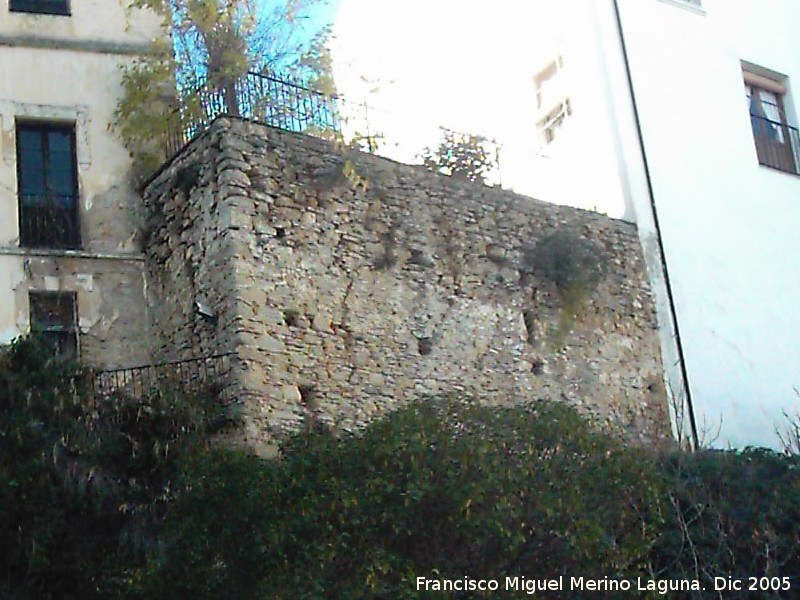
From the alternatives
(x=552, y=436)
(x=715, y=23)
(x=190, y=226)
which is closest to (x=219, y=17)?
(x=190, y=226)

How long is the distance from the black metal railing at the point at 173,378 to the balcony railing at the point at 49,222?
1.65 m

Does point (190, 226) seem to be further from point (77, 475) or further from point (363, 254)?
point (77, 475)

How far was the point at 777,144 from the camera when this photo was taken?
2086 cm

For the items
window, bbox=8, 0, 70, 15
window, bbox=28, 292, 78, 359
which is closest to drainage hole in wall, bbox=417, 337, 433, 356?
window, bbox=28, 292, 78, 359

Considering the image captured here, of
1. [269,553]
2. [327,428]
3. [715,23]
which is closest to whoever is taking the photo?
[269,553]

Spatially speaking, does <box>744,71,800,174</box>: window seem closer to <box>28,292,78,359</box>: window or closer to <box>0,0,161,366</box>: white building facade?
<box>0,0,161,366</box>: white building facade

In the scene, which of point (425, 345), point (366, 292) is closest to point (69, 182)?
point (366, 292)

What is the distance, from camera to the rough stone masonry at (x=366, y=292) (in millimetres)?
14258

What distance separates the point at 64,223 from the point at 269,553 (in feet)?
17.9

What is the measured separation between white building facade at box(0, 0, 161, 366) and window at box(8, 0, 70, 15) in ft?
0.04

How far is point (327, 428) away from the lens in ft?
46.1

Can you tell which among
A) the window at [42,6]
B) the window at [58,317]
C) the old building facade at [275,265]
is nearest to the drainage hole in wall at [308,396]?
the old building facade at [275,265]

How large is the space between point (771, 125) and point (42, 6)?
1036 cm

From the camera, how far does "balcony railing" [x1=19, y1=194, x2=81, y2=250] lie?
15180 millimetres
